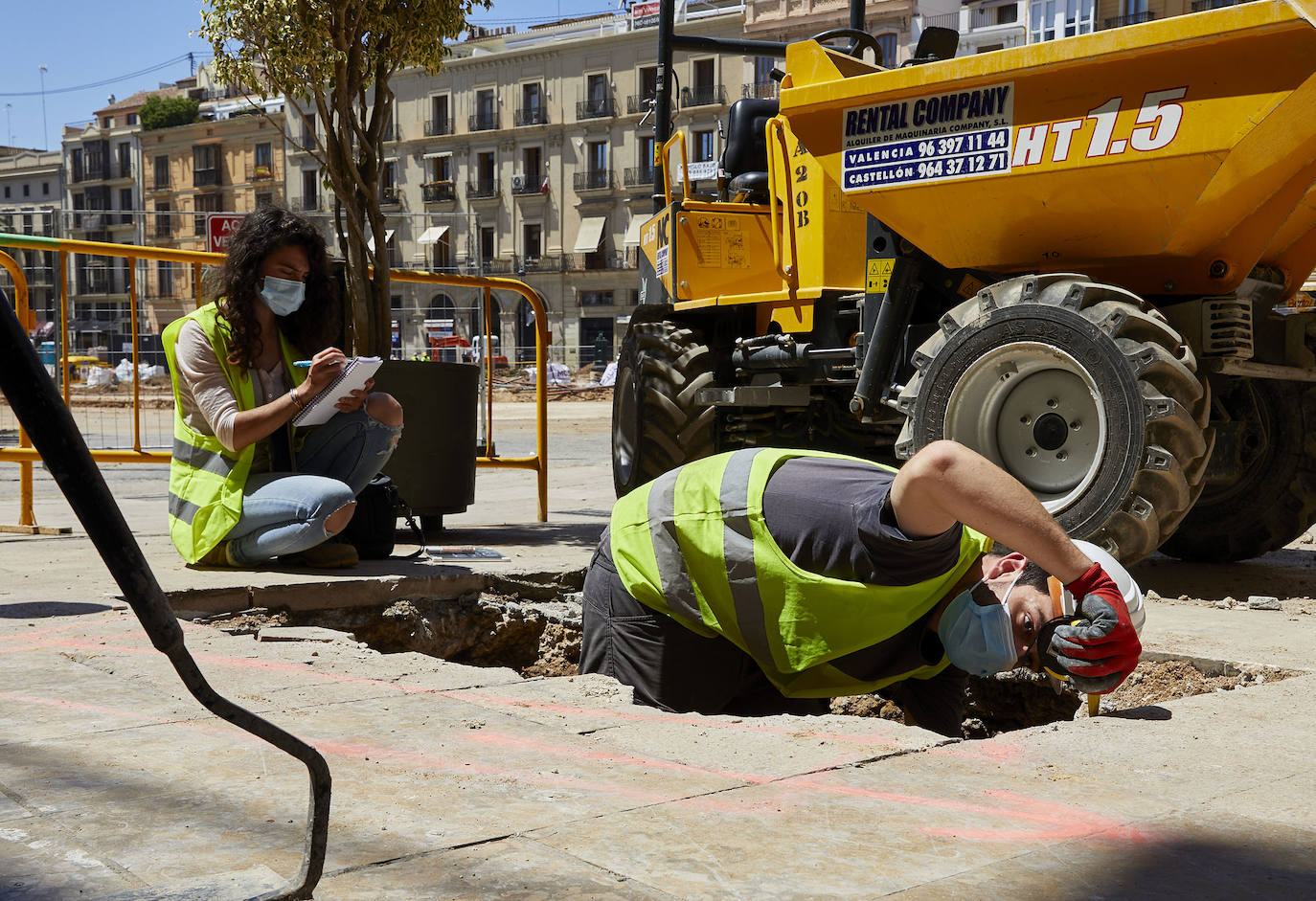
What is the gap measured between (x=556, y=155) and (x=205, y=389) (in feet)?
153

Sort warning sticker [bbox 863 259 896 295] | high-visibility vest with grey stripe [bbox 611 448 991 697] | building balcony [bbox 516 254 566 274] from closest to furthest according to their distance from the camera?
high-visibility vest with grey stripe [bbox 611 448 991 697]
warning sticker [bbox 863 259 896 295]
building balcony [bbox 516 254 566 274]

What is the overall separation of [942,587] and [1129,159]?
2.47 meters

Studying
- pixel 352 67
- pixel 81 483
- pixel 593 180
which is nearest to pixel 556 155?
pixel 593 180

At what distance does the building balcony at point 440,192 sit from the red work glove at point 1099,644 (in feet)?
169

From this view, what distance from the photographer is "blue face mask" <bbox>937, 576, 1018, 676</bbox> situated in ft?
9.39

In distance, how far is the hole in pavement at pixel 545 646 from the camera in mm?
3938

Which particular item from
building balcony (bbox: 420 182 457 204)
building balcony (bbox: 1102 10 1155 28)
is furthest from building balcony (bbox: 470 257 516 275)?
building balcony (bbox: 1102 10 1155 28)

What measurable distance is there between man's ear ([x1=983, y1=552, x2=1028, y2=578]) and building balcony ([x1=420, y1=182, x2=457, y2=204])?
51071mm

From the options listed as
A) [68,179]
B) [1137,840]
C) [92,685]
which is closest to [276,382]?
[92,685]

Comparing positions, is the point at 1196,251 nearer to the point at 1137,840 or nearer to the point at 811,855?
the point at 1137,840

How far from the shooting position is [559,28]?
52750 mm

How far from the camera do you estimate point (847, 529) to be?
9.60 ft

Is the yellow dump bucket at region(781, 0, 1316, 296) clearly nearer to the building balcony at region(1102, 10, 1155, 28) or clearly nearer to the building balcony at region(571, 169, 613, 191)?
the building balcony at region(1102, 10, 1155, 28)

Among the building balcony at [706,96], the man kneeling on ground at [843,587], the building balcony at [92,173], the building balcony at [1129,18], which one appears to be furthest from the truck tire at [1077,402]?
the building balcony at [92,173]
